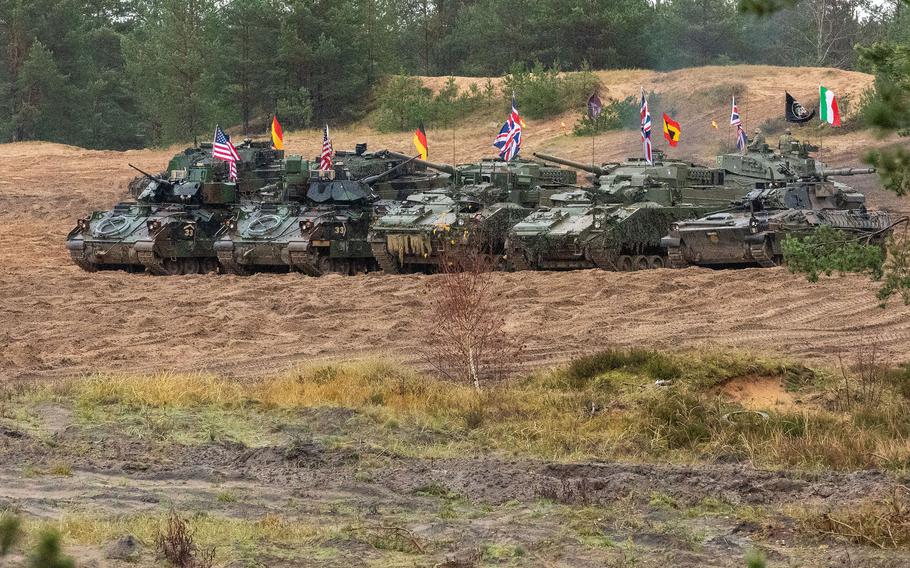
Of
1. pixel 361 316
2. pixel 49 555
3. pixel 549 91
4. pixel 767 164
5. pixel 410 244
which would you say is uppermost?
pixel 49 555

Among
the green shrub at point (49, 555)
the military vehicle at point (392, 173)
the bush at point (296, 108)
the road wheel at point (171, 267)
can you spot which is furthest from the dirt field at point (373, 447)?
the bush at point (296, 108)

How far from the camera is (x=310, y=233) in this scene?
2439cm

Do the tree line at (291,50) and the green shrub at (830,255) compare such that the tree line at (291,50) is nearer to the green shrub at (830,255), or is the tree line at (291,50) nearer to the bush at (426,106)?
the bush at (426,106)

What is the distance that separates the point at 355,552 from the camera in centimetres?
822

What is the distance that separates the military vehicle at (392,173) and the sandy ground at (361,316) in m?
4.38

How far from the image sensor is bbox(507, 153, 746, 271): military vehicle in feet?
74.4

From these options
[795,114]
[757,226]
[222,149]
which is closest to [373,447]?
[757,226]

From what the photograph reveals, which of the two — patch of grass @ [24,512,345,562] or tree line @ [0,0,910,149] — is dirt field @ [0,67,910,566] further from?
tree line @ [0,0,910,149]

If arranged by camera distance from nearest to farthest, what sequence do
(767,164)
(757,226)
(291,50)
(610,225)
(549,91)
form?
(757,226) < (610,225) < (767,164) < (549,91) < (291,50)

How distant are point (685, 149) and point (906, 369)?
27177 mm

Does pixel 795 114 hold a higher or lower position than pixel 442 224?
higher

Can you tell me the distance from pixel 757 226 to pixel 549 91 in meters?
22.7

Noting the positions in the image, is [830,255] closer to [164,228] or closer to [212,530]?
[212,530]

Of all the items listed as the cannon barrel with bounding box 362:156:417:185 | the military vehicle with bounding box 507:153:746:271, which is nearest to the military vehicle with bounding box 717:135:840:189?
the military vehicle with bounding box 507:153:746:271
